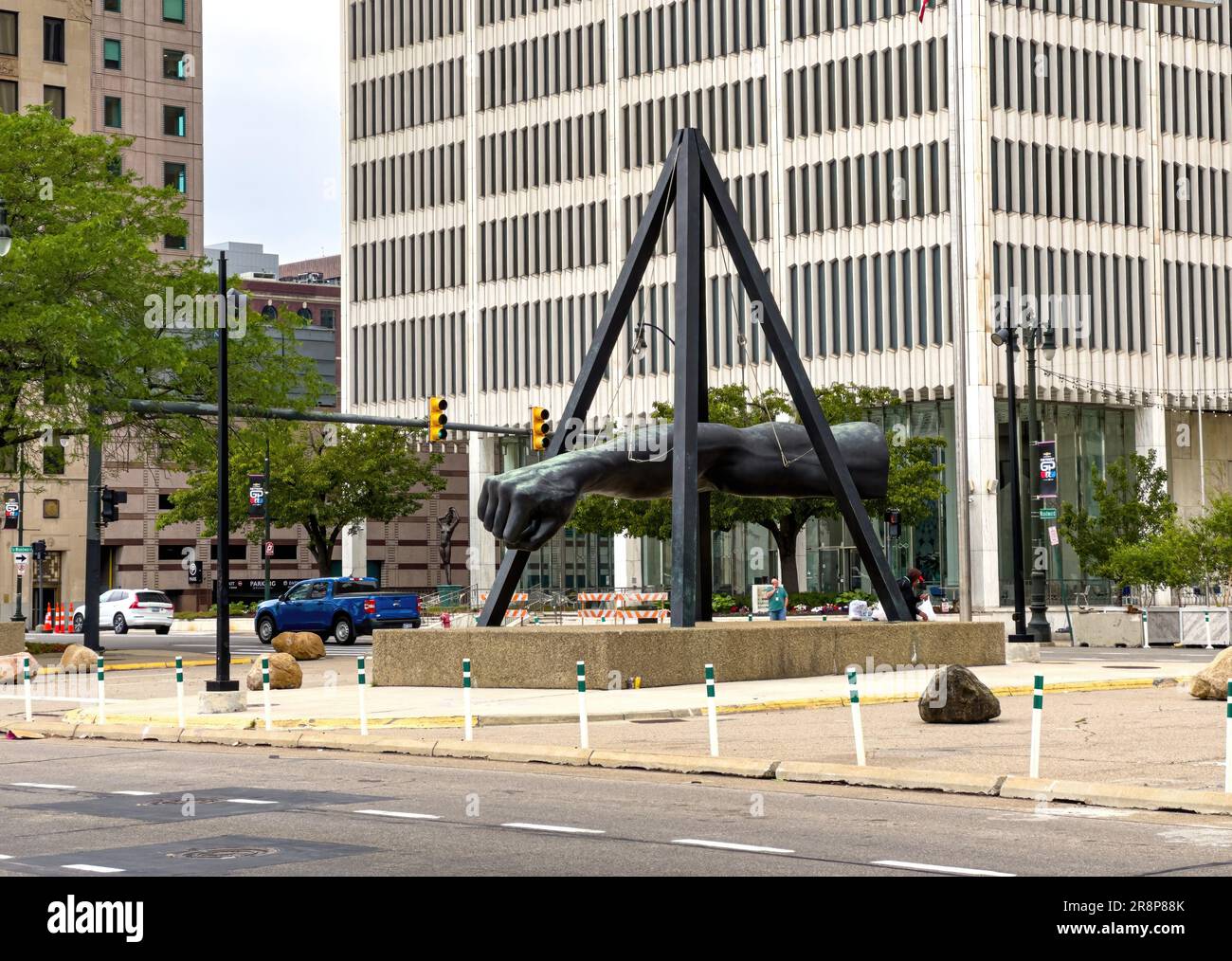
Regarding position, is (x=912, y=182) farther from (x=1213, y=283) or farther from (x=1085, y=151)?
(x=1213, y=283)

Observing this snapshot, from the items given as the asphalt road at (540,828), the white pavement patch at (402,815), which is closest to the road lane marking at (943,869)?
the asphalt road at (540,828)

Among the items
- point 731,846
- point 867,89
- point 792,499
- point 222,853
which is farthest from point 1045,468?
point 867,89

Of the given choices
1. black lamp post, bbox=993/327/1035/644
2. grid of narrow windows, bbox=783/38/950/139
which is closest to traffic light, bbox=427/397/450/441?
black lamp post, bbox=993/327/1035/644

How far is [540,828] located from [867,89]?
66.0 metres

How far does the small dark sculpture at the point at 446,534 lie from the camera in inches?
4038

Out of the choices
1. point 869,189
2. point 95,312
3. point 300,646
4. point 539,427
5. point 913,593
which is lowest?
point 300,646

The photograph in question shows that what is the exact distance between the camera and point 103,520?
147ft

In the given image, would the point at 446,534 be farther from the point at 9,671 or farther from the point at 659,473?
the point at 659,473

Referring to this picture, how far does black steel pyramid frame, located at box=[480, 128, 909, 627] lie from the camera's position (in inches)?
1133

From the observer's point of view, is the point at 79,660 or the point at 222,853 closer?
the point at 222,853

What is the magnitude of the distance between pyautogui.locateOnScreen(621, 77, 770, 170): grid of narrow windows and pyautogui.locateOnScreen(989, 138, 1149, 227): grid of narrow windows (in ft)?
37.7

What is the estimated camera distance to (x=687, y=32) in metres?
82.3

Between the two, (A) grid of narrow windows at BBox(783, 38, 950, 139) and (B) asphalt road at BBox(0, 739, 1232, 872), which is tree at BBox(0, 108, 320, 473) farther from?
(A) grid of narrow windows at BBox(783, 38, 950, 139)

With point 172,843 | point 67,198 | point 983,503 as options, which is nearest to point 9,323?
point 67,198
